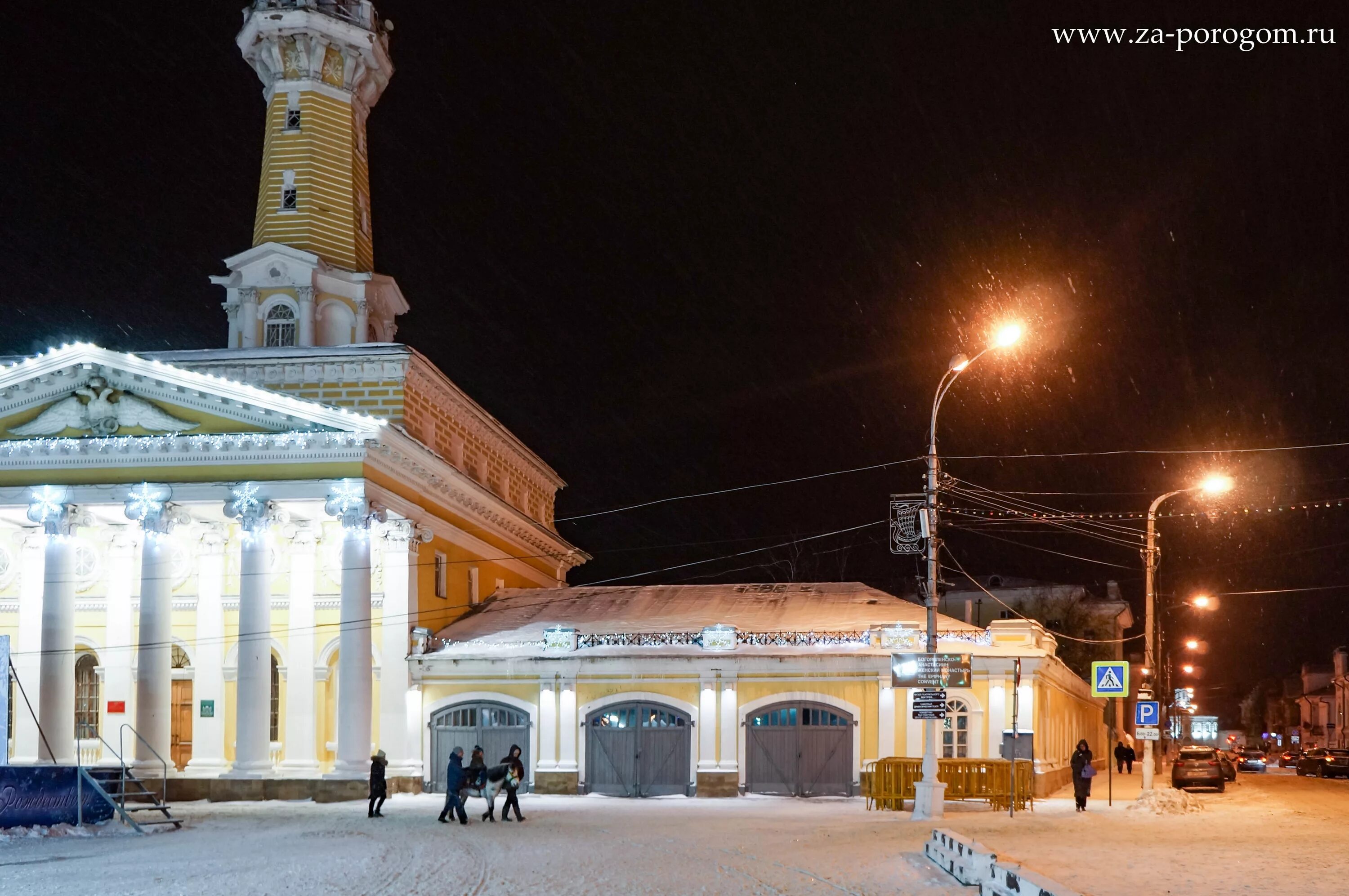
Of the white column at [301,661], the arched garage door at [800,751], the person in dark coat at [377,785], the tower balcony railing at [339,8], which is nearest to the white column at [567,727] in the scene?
the arched garage door at [800,751]

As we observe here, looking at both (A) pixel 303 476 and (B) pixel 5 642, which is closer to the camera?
(B) pixel 5 642

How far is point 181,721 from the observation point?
4281 centimetres

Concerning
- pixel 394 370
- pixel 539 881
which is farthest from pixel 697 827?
pixel 394 370

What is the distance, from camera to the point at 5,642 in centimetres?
2609

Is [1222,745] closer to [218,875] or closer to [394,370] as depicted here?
[394,370]

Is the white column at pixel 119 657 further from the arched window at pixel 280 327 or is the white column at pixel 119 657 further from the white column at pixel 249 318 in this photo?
the arched window at pixel 280 327

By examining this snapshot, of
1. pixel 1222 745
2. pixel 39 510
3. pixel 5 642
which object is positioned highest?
pixel 39 510

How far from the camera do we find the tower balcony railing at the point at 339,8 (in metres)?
44.7

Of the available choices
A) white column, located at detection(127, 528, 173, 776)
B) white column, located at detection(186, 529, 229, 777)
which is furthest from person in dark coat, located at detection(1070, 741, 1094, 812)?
white column, located at detection(186, 529, 229, 777)

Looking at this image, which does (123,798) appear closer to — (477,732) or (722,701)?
(477,732)

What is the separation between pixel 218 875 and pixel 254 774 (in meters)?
18.3

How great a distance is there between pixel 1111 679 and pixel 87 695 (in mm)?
28937

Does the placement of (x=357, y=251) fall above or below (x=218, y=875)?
above

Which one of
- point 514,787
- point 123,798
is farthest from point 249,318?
point 514,787
